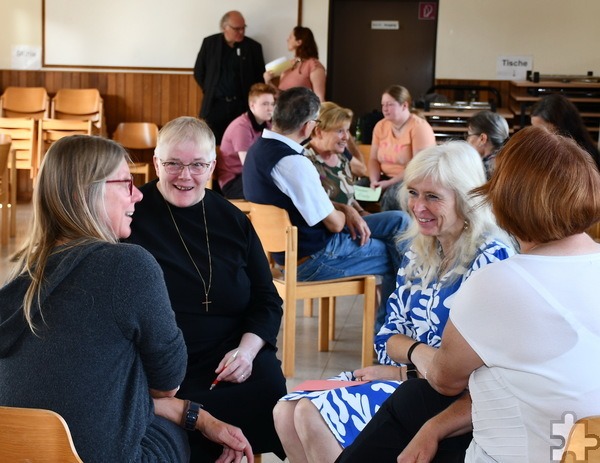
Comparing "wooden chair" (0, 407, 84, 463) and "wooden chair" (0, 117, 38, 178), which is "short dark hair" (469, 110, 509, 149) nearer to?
"wooden chair" (0, 407, 84, 463)

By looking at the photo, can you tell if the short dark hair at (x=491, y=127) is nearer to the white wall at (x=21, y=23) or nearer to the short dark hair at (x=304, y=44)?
the short dark hair at (x=304, y=44)

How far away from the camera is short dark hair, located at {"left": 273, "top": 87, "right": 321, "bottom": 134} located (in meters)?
4.23

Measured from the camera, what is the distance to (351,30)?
32.9 ft

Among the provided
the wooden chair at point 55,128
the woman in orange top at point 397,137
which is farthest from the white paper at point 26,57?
the woman in orange top at point 397,137

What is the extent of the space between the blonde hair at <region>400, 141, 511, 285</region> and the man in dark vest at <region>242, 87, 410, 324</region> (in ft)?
4.47

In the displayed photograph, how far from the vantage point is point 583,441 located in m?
1.47

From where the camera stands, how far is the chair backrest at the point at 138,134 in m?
10.0

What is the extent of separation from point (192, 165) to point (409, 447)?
1231 millimetres

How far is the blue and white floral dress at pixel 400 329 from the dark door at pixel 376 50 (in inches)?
292

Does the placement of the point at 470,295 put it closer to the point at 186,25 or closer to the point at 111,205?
the point at 111,205

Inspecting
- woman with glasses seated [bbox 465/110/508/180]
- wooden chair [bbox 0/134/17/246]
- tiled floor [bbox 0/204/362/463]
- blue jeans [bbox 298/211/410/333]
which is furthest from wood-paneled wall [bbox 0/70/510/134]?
blue jeans [bbox 298/211/410/333]

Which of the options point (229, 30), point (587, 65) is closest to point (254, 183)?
point (229, 30)

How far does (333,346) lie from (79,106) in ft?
20.6

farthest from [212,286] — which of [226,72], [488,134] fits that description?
[226,72]
